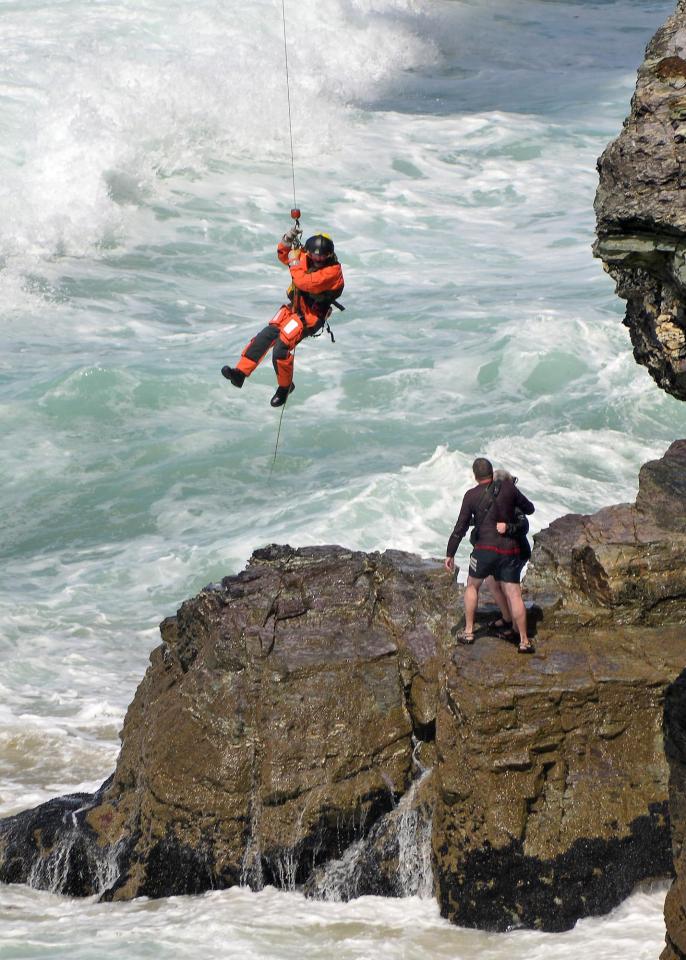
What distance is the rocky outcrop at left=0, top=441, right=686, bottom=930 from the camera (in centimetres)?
829

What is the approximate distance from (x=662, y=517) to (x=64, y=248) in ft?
60.7

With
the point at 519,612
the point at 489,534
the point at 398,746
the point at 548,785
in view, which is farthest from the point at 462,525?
the point at 548,785

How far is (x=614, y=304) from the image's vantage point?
23.2 meters

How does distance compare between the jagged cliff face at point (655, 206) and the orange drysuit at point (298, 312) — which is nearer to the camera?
the jagged cliff face at point (655, 206)

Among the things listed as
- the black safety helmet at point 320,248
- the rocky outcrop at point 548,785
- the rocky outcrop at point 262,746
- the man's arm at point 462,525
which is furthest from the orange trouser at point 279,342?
the rocky outcrop at point 548,785

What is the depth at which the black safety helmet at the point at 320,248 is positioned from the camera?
400 inches

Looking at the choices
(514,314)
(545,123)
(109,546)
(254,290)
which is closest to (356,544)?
(109,546)

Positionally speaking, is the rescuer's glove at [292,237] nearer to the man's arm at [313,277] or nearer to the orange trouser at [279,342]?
the man's arm at [313,277]

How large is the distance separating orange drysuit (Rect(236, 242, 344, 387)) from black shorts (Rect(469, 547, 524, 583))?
8.62 ft

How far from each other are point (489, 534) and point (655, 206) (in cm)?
419

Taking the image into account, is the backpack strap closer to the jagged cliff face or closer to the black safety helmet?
the black safety helmet

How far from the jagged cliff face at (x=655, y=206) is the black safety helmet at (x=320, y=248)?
4.94 metres

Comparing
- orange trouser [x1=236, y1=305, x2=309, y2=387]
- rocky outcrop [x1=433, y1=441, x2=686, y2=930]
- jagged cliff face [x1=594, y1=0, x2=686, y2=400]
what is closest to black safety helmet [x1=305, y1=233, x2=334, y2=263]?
orange trouser [x1=236, y1=305, x2=309, y2=387]

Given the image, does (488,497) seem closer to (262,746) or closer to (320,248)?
(262,746)
